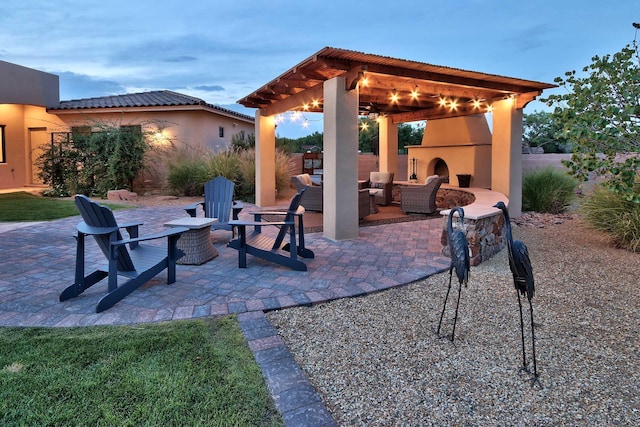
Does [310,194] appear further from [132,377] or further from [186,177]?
[132,377]

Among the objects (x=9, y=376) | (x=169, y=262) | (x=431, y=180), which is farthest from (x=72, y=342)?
(x=431, y=180)

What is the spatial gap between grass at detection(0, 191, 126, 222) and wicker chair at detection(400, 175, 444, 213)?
718 centimetres

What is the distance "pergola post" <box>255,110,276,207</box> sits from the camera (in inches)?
404

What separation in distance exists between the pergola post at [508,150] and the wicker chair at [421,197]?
4.20 ft

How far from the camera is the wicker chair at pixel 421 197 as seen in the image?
8.62 meters

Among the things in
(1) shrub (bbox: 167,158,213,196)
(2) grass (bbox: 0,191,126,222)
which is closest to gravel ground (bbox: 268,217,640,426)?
(2) grass (bbox: 0,191,126,222)

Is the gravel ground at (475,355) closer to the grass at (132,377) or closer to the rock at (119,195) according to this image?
the grass at (132,377)

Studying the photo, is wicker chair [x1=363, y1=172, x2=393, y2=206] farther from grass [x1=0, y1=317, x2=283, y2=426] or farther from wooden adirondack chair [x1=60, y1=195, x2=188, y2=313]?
grass [x1=0, y1=317, x2=283, y2=426]

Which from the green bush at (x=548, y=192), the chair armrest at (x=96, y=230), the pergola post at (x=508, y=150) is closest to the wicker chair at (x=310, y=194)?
the pergola post at (x=508, y=150)

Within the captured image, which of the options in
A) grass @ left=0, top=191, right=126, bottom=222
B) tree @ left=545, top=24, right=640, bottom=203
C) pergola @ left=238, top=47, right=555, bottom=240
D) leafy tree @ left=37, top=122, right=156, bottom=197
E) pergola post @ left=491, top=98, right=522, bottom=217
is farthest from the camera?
leafy tree @ left=37, top=122, right=156, bottom=197

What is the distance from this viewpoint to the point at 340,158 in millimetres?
6242

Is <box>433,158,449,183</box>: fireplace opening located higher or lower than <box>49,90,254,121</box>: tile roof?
lower

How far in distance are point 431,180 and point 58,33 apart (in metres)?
13.6

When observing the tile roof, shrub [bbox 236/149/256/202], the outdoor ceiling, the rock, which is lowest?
the rock
